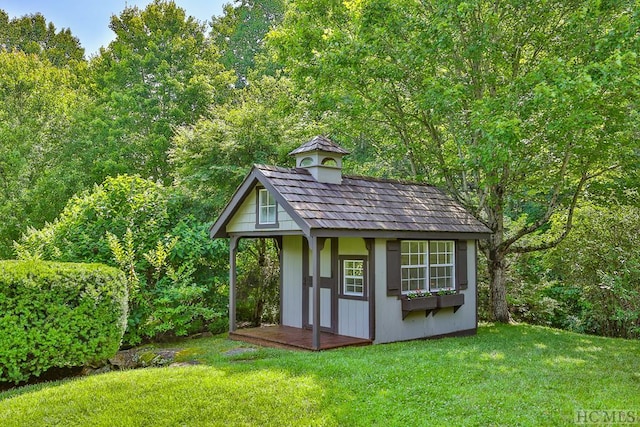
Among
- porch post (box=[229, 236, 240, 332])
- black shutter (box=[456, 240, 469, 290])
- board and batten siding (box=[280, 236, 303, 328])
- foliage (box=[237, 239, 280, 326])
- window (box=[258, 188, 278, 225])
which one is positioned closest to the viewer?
window (box=[258, 188, 278, 225])

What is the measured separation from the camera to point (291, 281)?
11094mm

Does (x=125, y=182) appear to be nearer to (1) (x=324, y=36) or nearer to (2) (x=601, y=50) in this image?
(1) (x=324, y=36)

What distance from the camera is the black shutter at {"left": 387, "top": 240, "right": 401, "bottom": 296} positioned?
9.27 meters

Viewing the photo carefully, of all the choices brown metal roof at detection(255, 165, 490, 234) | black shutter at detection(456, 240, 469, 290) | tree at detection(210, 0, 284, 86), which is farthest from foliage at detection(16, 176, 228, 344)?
tree at detection(210, 0, 284, 86)

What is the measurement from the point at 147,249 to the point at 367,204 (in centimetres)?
481

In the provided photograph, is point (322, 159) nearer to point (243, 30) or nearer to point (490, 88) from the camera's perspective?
point (490, 88)

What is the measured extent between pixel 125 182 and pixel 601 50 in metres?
10.6

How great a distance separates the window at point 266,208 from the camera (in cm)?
930

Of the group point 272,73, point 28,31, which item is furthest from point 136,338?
point 28,31

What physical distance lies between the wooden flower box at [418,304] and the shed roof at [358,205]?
1327 mm

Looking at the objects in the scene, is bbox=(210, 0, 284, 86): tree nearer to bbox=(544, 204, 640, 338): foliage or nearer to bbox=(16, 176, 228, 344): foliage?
bbox=(16, 176, 228, 344): foliage

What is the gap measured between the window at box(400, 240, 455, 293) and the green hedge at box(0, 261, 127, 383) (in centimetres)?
532

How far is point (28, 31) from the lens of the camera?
2722 cm

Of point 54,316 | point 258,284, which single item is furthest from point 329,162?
point 54,316
